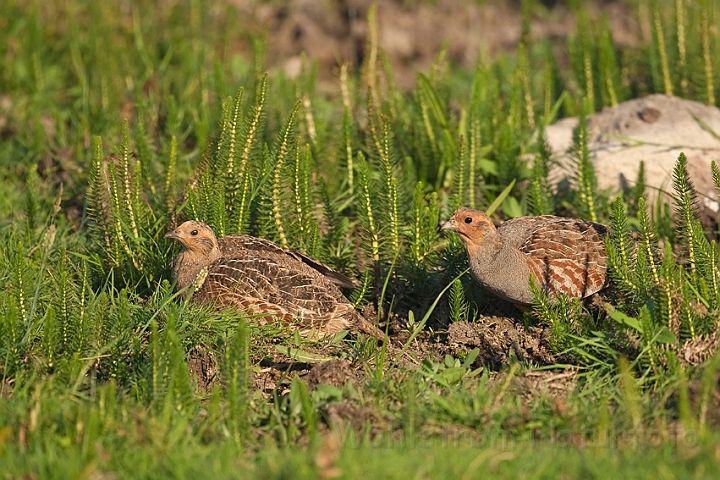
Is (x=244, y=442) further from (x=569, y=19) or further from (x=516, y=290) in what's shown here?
(x=569, y=19)

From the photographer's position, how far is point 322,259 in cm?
709

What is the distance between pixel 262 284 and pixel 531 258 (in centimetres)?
189

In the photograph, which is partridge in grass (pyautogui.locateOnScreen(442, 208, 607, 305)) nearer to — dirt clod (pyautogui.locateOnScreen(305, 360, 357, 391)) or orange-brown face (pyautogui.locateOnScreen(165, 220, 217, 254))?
dirt clod (pyautogui.locateOnScreen(305, 360, 357, 391))

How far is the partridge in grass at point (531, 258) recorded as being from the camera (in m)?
6.30

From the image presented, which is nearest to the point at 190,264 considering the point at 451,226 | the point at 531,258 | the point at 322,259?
the point at 322,259

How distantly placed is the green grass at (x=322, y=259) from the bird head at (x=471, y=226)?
0.27m

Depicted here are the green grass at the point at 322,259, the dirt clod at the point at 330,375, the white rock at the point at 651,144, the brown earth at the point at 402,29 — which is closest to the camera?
the green grass at the point at 322,259

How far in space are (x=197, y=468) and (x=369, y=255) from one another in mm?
2978

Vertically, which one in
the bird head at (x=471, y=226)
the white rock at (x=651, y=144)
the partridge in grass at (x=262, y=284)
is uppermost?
the white rock at (x=651, y=144)

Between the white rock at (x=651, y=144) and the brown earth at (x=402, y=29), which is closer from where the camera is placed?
the white rock at (x=651, y=144)

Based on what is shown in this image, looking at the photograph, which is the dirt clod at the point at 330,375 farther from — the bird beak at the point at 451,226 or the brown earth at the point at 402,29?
the brown earth at the point at 402,29

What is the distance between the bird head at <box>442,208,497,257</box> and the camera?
647 cm

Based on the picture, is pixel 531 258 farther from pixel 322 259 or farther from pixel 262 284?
pixel 262 284

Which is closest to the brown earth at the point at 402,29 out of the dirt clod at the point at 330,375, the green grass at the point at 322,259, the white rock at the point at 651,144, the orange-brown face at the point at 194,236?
the green grass at the point at 322,259
